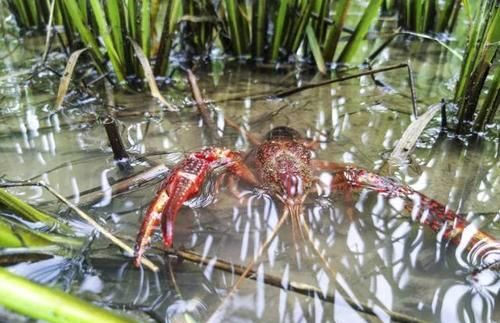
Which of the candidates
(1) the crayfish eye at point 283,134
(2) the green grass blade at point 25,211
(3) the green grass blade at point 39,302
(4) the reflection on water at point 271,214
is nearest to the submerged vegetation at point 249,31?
(4) the reflection on water at point 271,214

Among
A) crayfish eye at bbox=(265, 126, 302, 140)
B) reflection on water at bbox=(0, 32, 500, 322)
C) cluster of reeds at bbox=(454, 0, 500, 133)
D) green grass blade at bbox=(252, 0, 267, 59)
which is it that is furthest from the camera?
green grass blade at bbox=(252, 0, 267, 59)

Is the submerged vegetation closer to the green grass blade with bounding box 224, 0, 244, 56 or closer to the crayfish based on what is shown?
the green grass blade with bounding box 224, 0, 244, 56

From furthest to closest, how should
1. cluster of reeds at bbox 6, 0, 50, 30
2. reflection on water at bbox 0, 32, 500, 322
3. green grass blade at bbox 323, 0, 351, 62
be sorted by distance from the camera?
cluster of reeds at bbox 6, 0, 50, 30 → green grass blade at bbox 323, 0, 351, 62 → reflection on water at bbox 0, 32, 500, 322

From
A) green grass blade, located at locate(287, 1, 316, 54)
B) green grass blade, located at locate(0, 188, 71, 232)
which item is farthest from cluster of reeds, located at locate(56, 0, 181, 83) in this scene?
green grass blade, located at locate(0, 188, 71, 232)

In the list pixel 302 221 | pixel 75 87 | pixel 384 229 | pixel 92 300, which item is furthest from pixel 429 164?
pixel 75 87

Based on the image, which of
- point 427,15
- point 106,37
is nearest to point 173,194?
point 106,37

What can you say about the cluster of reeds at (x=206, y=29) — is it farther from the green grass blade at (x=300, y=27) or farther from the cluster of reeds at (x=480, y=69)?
the cluster of reeds at (x=480, y=69)
